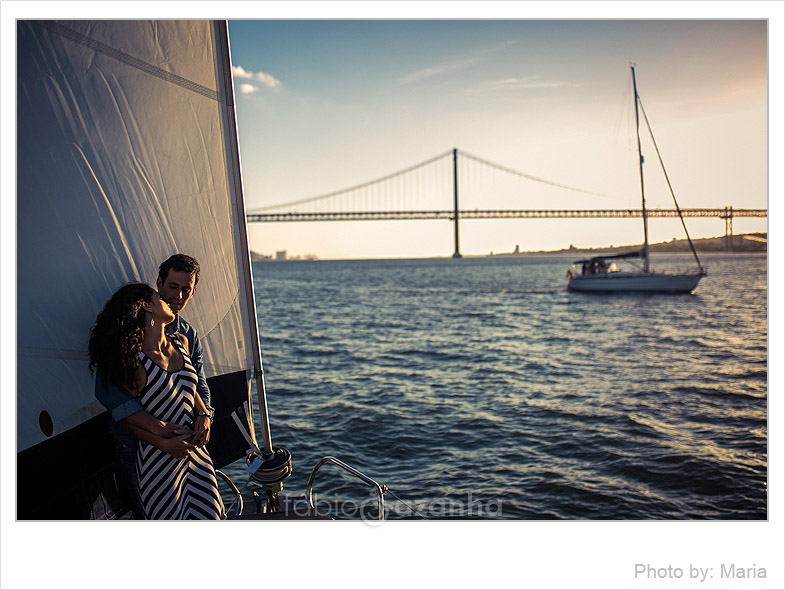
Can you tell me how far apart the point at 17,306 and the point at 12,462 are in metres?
0.74

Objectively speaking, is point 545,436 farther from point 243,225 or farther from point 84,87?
point 84,87

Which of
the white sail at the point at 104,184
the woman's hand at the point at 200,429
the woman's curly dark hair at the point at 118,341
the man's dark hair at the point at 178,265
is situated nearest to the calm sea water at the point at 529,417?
the woman's hand at the point at 200,429

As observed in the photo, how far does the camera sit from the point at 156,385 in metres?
2.17

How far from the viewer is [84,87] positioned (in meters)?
2.35

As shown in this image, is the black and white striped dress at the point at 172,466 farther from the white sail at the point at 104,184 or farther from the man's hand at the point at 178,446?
the white sail at the point at 104,184

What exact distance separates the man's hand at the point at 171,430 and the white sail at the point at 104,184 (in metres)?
0.46

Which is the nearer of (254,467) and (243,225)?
(254,467)

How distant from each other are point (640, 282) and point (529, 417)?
92.7ft

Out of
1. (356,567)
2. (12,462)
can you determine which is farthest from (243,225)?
(356,567)

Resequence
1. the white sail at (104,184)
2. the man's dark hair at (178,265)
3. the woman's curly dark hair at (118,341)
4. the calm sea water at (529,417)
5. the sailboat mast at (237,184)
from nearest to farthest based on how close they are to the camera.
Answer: the woman's curly dark hair at (118,341) < the white sail at (104,184) < the man's dark hair at (178,265) < the sailboat mast at (237,184) < the calm sea water at (529,417)

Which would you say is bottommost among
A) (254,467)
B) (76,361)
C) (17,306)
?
(254,467)

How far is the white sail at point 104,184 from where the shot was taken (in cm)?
224

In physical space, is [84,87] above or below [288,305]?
above

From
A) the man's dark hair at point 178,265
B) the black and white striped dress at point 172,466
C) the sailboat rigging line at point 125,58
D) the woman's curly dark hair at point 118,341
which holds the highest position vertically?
the sailboat rigging line at point 125,58
